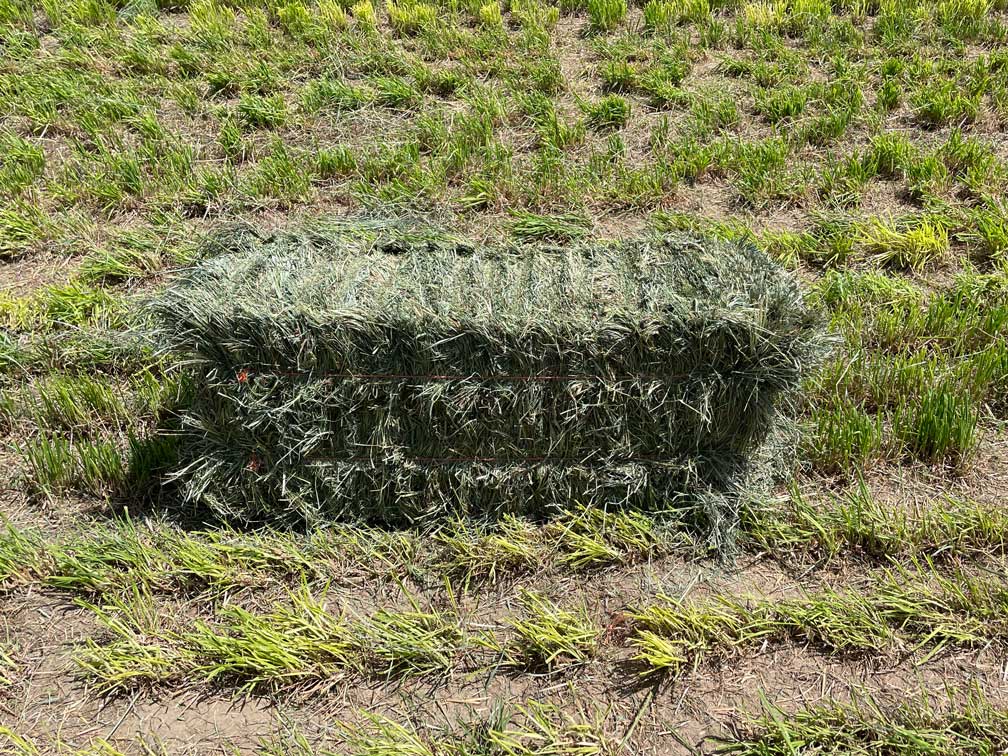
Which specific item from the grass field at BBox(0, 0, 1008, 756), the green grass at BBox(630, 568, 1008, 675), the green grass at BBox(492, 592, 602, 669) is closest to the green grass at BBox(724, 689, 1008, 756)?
the grass field at BBox(0, 0, 1008, 756)

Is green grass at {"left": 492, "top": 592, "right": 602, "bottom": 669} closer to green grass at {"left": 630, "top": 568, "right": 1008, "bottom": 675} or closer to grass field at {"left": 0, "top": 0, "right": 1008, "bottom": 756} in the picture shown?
grass field at {"left": 0, "top": 0, "right": 1008, "bottom": 756}

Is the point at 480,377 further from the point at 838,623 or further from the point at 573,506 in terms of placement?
the point at 838,623

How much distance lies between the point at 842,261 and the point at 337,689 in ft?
9.90

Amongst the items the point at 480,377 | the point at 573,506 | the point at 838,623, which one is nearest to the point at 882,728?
the point at 838,623

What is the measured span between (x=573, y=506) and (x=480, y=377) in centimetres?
64

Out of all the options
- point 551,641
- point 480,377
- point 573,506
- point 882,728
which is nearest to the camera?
point 882,728

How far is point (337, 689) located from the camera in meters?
2.63

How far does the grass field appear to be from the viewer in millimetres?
2576

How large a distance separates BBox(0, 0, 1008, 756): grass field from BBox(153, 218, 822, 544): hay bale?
186 millimetres

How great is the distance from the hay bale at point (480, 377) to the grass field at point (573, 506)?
19 cm

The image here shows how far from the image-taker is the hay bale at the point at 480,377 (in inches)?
108

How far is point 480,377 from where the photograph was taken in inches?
111

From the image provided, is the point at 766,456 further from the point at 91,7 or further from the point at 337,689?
the point at 91,7

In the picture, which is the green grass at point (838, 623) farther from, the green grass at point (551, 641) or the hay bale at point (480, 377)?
the hay bale at point (480, 377)
